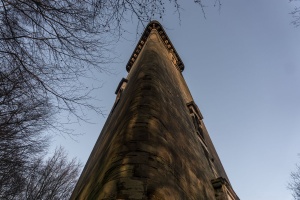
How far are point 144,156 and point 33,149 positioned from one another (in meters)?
6.93

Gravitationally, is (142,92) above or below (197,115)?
below

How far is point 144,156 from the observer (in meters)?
2.37

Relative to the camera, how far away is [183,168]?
3.02m

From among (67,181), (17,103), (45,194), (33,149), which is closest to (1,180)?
(33,149)

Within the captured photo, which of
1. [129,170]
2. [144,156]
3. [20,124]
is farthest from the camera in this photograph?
[20,124]

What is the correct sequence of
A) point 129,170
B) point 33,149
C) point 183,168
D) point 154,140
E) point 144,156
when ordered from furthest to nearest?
point 33,149
point 183,168
point 154,140
point 144,156
point 129,170

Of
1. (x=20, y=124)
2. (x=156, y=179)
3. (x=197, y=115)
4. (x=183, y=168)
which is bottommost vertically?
(x=156, y=179)

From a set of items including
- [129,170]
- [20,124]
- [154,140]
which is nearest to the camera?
[129,170]

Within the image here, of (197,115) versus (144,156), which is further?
(197,115)

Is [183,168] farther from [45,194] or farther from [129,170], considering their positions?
[45,194]

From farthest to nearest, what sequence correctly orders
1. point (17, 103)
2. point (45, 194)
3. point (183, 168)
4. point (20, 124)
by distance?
point (45, 194), point (20, 124), point (17, 103), point (183, 168)

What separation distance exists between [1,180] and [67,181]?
685 centimetres

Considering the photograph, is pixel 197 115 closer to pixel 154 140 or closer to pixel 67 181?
pixel 154 140

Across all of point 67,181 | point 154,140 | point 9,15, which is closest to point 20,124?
point 9,15
